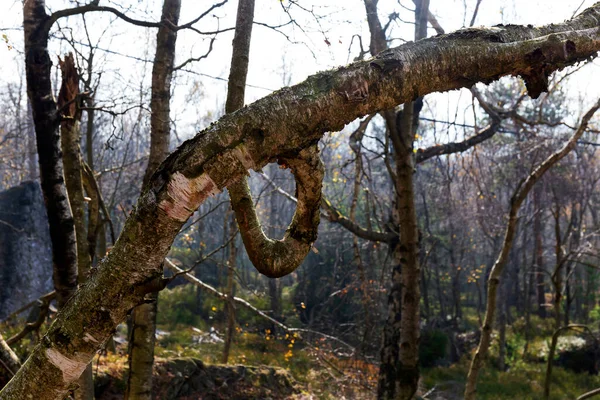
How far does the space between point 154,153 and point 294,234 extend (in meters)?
2.48

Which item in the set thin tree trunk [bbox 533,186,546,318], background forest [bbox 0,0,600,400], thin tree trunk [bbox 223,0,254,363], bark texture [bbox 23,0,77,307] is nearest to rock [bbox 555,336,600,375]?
background forest [bbox 0,0,600,400]

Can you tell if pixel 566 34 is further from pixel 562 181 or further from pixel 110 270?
pixel 562 181

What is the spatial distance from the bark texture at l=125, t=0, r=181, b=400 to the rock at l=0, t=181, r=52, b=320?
30.3 ft

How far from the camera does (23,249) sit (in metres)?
12.2

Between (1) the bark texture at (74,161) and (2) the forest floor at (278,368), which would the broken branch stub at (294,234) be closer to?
(1) the bark texture at (74,161)

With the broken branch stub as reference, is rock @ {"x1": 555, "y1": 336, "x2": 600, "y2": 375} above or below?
below

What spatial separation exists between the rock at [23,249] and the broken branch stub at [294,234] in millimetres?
11497

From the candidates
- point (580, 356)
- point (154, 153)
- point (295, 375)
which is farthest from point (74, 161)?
point (580, 356)

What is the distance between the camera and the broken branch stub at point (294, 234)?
1.59 m

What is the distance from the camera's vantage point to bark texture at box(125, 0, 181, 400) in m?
3.69

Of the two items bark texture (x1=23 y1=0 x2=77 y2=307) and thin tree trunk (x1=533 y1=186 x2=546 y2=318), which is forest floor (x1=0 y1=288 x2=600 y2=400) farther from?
bark texture (x1=23 y1=0 x2=77 y2=307)

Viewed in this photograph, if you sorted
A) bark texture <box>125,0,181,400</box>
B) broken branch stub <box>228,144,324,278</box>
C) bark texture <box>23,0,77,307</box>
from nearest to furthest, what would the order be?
broken branch stub <box>228,144,324,278</box>
bark texture <box>23,0,77,307</box>
bark texture <box>125,0,181,400</box>

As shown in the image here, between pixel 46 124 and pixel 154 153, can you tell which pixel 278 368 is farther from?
pixel 46 124

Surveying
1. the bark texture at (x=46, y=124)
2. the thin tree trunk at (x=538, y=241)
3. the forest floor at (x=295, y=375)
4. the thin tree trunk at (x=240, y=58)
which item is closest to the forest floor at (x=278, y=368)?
the forest floor at (x=295, y=375)
